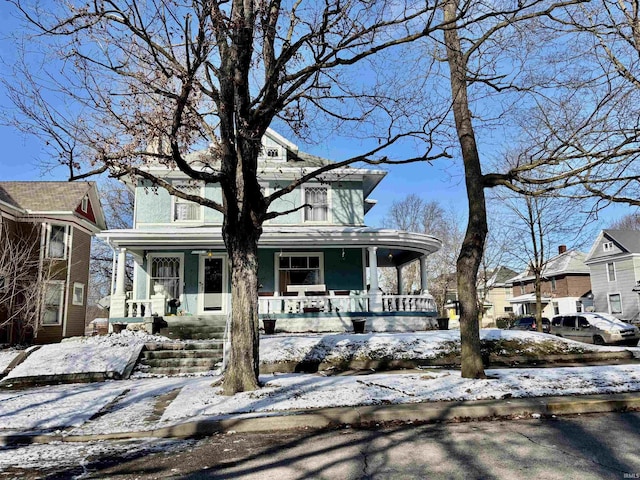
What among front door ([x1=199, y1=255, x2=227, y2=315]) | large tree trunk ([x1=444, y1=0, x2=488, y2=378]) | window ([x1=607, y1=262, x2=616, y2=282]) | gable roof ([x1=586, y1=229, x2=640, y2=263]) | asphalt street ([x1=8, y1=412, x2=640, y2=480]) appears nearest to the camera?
asphalt street ([x1=8, y1=412, x2=640, y2=480])

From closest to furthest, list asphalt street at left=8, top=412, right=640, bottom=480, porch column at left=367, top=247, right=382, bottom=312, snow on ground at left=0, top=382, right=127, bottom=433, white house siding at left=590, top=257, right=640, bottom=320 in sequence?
1. asphalt street at left=8, top=412, right=640, bottom=480
2. snow on ground at left=0, top=382, right=127, bottom=433
3. porch column at left=367, top=247, right=382, bottom=312
4. white house siding at left=590, top=257, right=640, bottom=320

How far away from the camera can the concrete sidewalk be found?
5.93 metres

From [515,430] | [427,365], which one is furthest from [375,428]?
[427,365]

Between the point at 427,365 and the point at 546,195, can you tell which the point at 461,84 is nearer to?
the point at 546,195

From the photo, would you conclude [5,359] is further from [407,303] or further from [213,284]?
[407,303]

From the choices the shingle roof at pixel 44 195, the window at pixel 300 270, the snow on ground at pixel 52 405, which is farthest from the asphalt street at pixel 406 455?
the shingle roof at pixel 44 195

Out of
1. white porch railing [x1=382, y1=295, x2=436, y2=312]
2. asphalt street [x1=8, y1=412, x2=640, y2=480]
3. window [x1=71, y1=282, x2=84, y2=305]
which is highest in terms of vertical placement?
window [x1=71, y1=282, x2=84, y2=305]

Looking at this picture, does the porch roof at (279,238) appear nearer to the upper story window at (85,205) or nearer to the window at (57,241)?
the window at (57,241)

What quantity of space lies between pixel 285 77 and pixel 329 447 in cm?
579

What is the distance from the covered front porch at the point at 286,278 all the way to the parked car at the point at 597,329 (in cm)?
777

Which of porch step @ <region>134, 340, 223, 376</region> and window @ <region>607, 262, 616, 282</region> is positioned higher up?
window @ <region>607, 262, 616, 282</region>

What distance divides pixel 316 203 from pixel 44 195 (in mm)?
12528

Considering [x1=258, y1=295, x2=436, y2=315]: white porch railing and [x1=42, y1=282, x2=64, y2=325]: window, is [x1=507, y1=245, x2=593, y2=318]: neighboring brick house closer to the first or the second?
[x1=258, y1=295, x2=436, y2=315]: white porch railing

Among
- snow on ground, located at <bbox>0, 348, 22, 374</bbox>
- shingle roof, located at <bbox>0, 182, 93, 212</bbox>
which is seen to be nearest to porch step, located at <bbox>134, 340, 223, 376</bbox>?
snow on ground, located at <bbox>0, 348, 22, 374</bbox>
